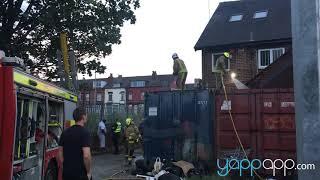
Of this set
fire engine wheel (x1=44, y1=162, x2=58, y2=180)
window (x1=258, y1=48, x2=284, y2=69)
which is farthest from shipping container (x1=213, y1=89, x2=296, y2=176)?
window (x1=258, y1=48, x2=284, y2=69)

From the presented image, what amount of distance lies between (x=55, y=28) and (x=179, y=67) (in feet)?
22.9

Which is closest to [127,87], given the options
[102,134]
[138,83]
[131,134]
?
[138,83]

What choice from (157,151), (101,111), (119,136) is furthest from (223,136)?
(101,111)

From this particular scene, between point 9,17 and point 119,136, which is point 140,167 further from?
point 9,17

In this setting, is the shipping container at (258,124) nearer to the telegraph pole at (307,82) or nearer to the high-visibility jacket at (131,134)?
the high-visibility jacket at (131,134)

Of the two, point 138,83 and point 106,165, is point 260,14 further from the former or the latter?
point 138,83

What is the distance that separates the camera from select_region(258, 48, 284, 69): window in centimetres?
2378

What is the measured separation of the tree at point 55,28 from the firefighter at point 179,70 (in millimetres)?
6470

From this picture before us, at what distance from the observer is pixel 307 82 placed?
3.65m

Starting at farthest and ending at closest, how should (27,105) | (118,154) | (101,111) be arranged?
1. (101,111)
2. (118,154)
3. (27,105)

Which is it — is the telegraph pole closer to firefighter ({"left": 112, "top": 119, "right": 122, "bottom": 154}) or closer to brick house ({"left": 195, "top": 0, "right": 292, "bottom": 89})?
firefighter ({"left": 112, "top": 119, "right": 122, "bottom": 154})

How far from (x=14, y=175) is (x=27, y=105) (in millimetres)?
1165

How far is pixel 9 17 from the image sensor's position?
18859mm

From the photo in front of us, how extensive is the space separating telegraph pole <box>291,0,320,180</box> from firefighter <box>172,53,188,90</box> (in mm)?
9756
